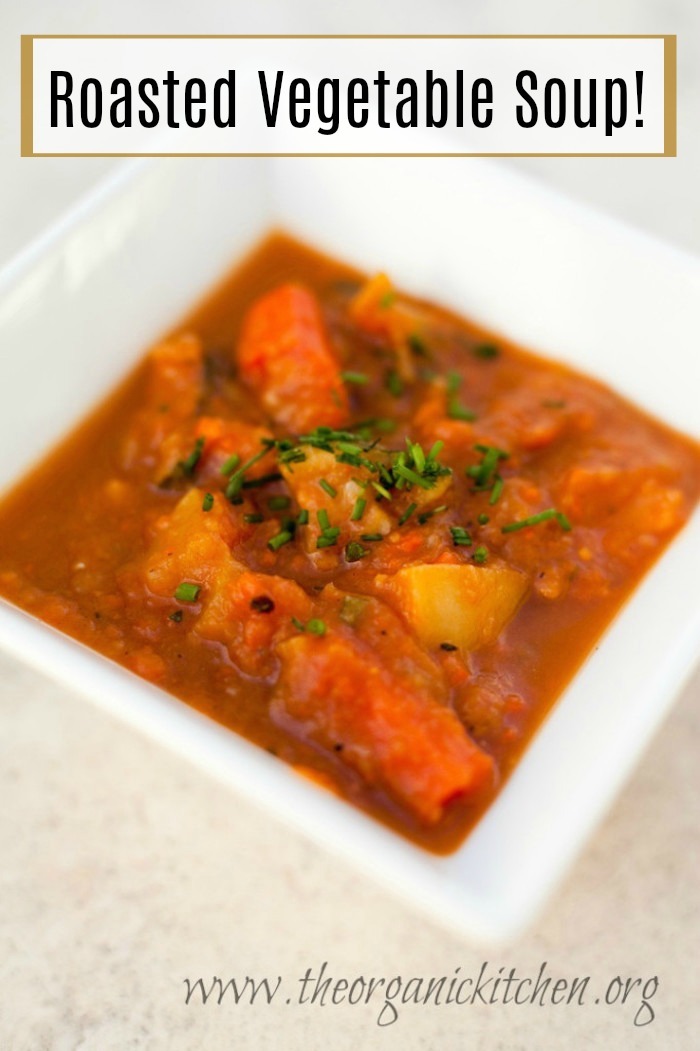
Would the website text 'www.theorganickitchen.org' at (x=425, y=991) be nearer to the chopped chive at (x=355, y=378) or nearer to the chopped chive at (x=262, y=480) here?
the chopped chive at (x=262, y=480)

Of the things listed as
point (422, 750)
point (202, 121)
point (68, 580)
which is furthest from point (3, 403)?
point (422, 750)

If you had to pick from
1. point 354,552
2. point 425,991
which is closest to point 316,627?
point 354,552

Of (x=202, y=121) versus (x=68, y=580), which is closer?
(x=68, y=580)

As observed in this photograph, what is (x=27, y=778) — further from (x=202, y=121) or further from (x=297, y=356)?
(x=202, y=121)

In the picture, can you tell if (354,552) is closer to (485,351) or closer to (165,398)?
(165,398)

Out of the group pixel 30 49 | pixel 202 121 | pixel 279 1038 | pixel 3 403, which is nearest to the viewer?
pixel 279 1038

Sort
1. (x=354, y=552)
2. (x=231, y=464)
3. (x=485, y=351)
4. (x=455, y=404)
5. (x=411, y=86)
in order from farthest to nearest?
(x=411, y=86), (x=485, y=351), (x=455, y=404), (x=231, y=464), (x=354, y=552)
